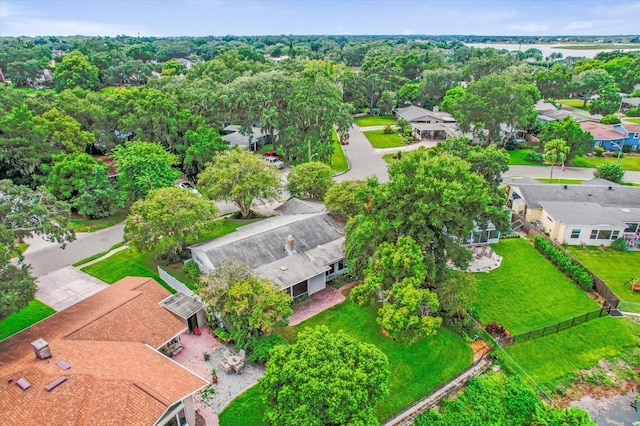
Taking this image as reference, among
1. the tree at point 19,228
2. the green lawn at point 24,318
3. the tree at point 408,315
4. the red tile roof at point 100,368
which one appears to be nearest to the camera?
the red tile roof at point 100,368

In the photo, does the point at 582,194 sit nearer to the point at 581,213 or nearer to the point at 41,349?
the point at 581,213

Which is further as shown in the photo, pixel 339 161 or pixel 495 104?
pixel 339 161

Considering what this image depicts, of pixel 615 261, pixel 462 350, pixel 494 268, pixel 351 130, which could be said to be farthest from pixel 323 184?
pixel 351 130

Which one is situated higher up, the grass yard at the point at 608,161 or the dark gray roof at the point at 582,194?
the dark gray roof at the point at 582,194

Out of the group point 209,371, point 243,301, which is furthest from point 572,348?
point 209,371

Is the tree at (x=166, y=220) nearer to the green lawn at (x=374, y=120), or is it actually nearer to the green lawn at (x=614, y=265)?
the green lawn at (x=614, y=265)

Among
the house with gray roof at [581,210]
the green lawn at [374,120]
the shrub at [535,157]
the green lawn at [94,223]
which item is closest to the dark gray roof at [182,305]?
the green lawn at [94,223]

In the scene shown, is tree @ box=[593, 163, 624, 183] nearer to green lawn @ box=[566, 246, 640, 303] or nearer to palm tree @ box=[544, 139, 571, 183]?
palm tree @ box=[544, 139, 571, 183]
